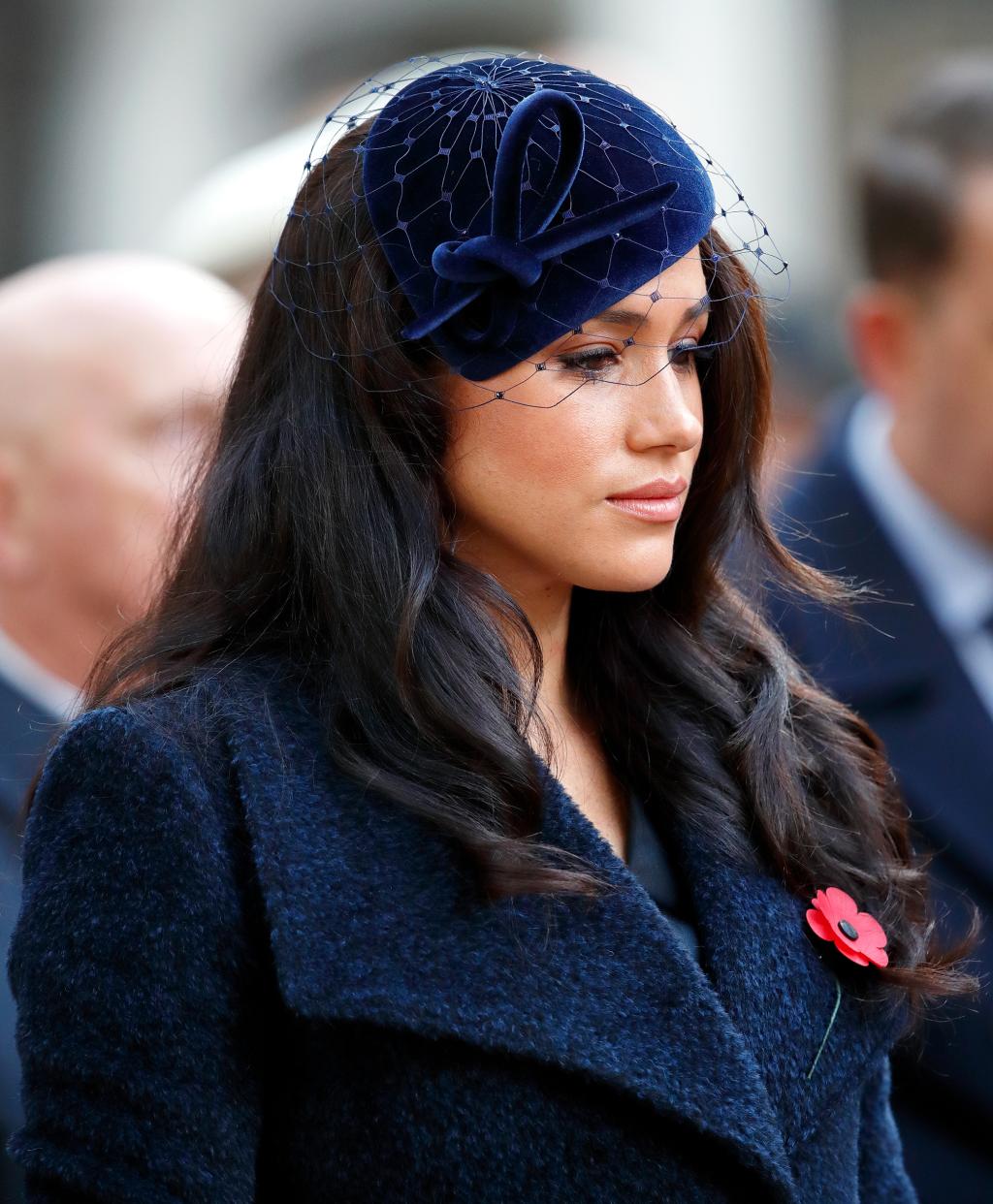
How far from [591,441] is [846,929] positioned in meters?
0.66

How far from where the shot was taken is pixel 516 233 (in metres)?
1.82

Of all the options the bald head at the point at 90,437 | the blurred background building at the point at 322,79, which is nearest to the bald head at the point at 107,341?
the bald head at the point at 90,437

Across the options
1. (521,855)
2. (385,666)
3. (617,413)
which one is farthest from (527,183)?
(521,855)

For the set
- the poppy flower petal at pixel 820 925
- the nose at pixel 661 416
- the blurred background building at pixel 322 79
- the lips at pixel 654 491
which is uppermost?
the nose at pixel 661 416

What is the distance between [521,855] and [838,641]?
1.32 metres

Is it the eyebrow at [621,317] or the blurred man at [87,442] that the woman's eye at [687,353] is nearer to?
the eyebrow at [621,317]

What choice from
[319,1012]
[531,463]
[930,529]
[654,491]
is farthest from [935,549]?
[319,1012]

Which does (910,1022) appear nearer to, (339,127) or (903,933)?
(903,933)

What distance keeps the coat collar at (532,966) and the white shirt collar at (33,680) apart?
4.49 ft

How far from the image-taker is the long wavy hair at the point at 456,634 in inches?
73.4

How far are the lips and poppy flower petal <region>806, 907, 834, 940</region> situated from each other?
53 centimetres

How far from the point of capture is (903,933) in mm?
2107

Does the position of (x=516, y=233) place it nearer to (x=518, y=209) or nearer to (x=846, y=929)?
(x=518, y=209)

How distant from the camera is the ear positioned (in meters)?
3.56
